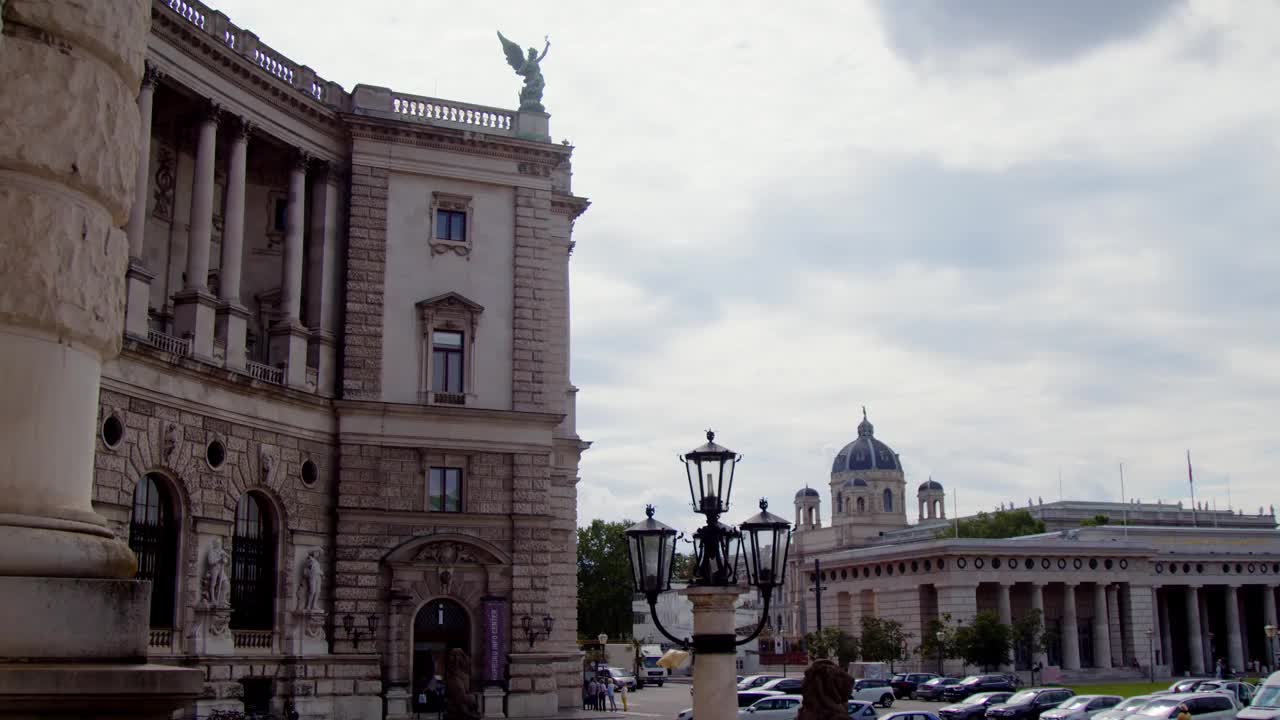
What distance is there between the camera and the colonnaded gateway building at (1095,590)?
100 metres

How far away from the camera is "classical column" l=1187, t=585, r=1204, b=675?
Answer: 107188 mm

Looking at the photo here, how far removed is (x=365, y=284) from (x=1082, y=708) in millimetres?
28846

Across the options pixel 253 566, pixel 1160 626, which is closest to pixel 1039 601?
pixel 1160 626

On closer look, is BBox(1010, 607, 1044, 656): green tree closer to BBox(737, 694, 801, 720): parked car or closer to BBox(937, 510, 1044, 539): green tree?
BBox(937, 510, 1044, 539): green tree

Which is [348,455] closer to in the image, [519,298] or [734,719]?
[519,298]

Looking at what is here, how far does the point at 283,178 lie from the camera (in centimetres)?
4388

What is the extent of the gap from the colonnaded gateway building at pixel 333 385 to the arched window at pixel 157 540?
0.06m

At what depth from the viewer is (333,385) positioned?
42.5m

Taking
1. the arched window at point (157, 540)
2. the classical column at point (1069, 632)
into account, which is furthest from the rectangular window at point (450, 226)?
the classical column at point (1069, 632)

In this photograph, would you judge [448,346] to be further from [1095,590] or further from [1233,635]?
[1233,635]

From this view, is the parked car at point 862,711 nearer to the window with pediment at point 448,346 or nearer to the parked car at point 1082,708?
the parked car at point 1082,708

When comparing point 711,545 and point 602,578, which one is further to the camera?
point 602,578

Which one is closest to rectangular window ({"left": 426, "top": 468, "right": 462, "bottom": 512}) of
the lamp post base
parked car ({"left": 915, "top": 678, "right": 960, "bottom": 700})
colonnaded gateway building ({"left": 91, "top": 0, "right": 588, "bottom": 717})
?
colonnaded gateway building ({"left": 91, "top": 0, "right": 588, "bottom": 717})

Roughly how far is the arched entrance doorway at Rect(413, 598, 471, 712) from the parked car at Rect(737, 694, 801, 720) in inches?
373
